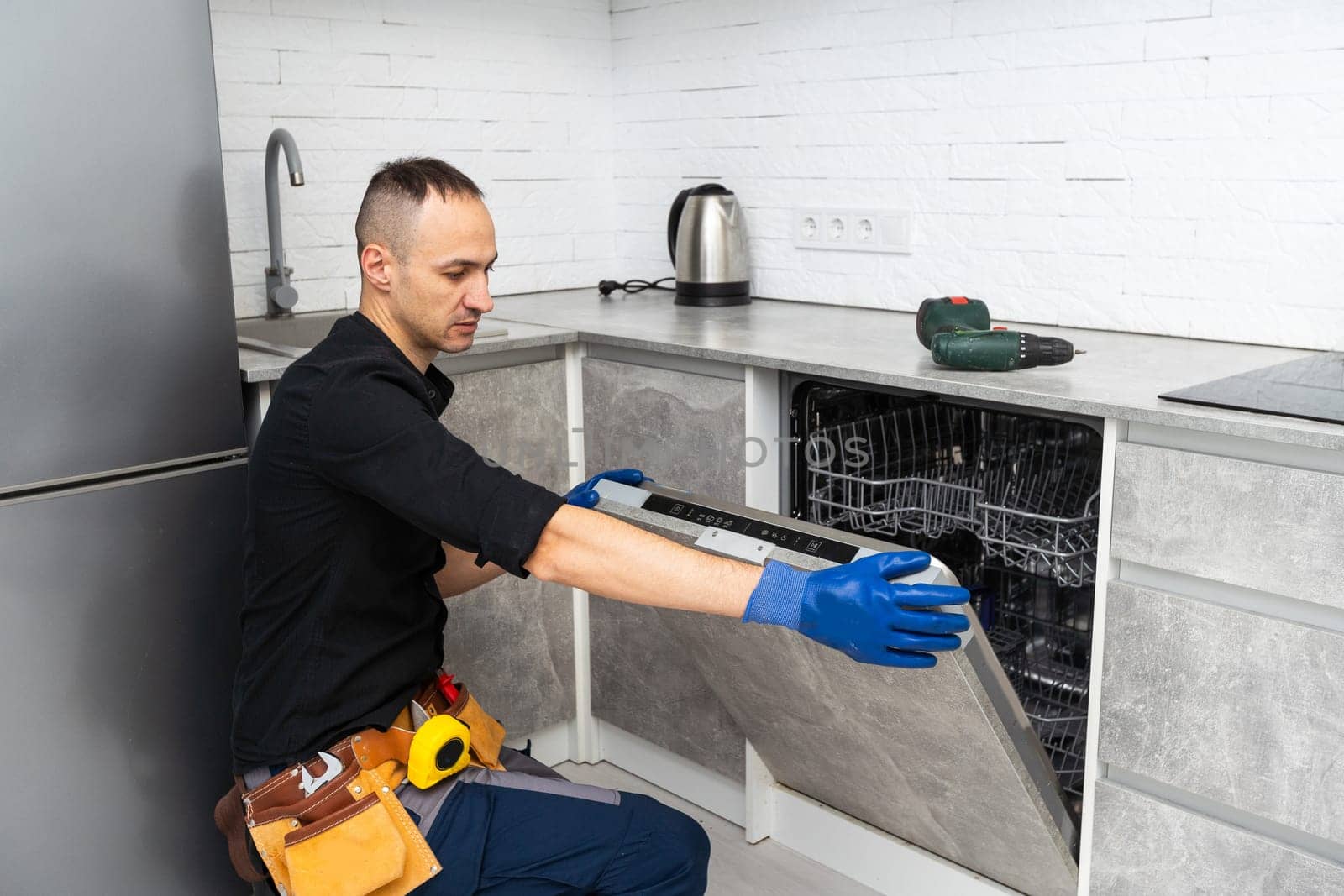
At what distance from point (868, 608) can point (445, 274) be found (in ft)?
2.31

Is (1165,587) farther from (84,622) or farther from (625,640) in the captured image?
(84,622)

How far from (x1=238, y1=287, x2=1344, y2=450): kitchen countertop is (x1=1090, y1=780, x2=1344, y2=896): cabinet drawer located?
1.86 ft

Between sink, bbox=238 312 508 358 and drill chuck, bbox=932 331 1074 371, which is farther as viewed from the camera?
sink, bbox=238 312 508 358

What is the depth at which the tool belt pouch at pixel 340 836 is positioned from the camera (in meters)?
1.40

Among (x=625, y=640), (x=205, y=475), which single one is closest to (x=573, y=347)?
(x=625, y=640)

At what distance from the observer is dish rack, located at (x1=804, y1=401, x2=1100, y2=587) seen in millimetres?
1946

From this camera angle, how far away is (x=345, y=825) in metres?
1.41

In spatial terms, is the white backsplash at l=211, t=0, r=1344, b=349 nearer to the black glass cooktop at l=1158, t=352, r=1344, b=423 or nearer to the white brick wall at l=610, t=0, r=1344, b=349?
the white brick wall at l=610, t=0, r=1344, b=349

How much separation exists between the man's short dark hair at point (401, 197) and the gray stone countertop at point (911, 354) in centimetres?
70

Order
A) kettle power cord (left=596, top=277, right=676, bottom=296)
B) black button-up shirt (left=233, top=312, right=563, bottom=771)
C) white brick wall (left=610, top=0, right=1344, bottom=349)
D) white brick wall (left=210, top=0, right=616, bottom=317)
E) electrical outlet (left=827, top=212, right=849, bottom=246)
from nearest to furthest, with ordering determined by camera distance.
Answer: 1. black button-up shirt (left=233, top=312, right=563, bottom=771)
2. white brick wall (left=610, top=0, right=1344, bottom=349)
3. white brick wall (left=210, top=0, right=616, bottom=317)
4. electrical outlet (left=827, top=212, right=849, bottom=246)
5. kettle power cord (left=596, top=277, right=676, bottom=296)

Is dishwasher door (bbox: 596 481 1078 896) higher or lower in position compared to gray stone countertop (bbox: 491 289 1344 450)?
lower

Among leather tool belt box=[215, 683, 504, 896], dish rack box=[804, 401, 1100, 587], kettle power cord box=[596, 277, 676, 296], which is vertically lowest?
leather tool belt box=[215, 683, 504, 896]

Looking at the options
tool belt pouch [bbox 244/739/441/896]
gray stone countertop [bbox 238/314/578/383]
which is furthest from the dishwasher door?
gray stone countertop [bbox 238/314/578/383]

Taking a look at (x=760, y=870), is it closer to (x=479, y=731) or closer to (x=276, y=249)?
(x=479, y=731)
